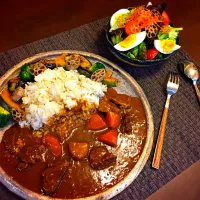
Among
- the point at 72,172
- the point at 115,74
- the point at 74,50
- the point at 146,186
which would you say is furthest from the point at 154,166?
the point at 74,50

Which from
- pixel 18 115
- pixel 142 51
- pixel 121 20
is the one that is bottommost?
pixel 142 51

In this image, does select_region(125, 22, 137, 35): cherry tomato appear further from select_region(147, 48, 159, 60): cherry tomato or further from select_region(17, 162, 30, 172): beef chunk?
select_region(17, 162, 30, 172): beef chunk

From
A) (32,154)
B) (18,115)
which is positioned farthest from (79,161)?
(18,115)

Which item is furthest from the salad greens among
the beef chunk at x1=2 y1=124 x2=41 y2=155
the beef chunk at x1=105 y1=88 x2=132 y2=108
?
the beef chunk at x1=2 y1=124 x2=41 y2=155

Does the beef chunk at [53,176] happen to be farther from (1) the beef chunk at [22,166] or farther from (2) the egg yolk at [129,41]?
(2) the egg yolk at [129,41]

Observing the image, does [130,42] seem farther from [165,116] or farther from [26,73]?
[26,73]

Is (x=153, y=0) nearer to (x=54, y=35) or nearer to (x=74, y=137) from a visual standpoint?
(x=54, y=35)
